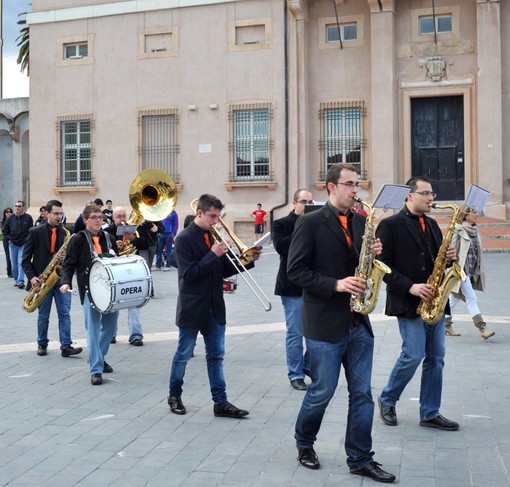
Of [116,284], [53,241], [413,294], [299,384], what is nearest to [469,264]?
[299,384]

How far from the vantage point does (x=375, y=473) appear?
493cm

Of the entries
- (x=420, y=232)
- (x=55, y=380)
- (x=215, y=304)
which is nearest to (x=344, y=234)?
(x=420, y=232)

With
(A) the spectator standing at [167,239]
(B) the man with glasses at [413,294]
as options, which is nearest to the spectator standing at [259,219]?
(A) the spectator standing at [167,239]

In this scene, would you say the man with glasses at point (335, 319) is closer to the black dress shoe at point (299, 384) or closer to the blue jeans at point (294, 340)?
the black dress shoe at point (299, 384)

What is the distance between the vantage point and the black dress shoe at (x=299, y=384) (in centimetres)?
741

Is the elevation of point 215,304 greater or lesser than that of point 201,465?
greater

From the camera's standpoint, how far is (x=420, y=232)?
19.9ft

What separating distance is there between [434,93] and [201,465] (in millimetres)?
20620

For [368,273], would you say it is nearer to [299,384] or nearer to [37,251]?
[299,384]

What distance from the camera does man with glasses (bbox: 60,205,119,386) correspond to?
793cm

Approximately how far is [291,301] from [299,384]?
79cm

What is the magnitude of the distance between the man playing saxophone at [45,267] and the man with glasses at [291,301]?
9.74ft

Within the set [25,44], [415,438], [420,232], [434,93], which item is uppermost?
[25,44]

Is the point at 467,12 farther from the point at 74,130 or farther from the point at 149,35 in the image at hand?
the point at 74,130
